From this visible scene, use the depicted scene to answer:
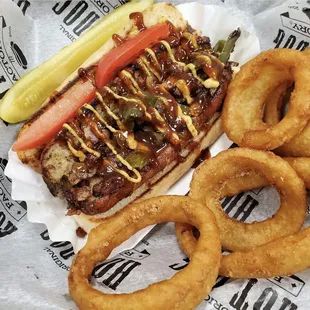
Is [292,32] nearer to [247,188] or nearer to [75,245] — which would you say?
[247,188]

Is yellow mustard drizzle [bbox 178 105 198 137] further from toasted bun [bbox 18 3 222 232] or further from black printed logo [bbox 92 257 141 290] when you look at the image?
black printed logo [bbox 92 257 141 290]

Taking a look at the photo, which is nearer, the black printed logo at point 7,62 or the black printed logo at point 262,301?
the black printed logo at point 262,301

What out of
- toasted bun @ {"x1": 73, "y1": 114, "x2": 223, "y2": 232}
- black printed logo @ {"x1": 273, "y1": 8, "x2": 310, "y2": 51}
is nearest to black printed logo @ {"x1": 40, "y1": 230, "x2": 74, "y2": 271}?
toasted bun @ {"x1": 73, "y1": 114, "x2": 223, "y2": 232}

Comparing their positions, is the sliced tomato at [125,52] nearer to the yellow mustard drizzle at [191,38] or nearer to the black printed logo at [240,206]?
the yellow mustard drizzle at [191,38]

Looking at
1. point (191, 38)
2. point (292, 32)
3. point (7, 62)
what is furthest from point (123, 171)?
point (292, 32)

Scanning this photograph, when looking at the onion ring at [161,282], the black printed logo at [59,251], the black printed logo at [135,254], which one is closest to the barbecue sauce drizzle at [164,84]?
the onion ring at [161,282]
